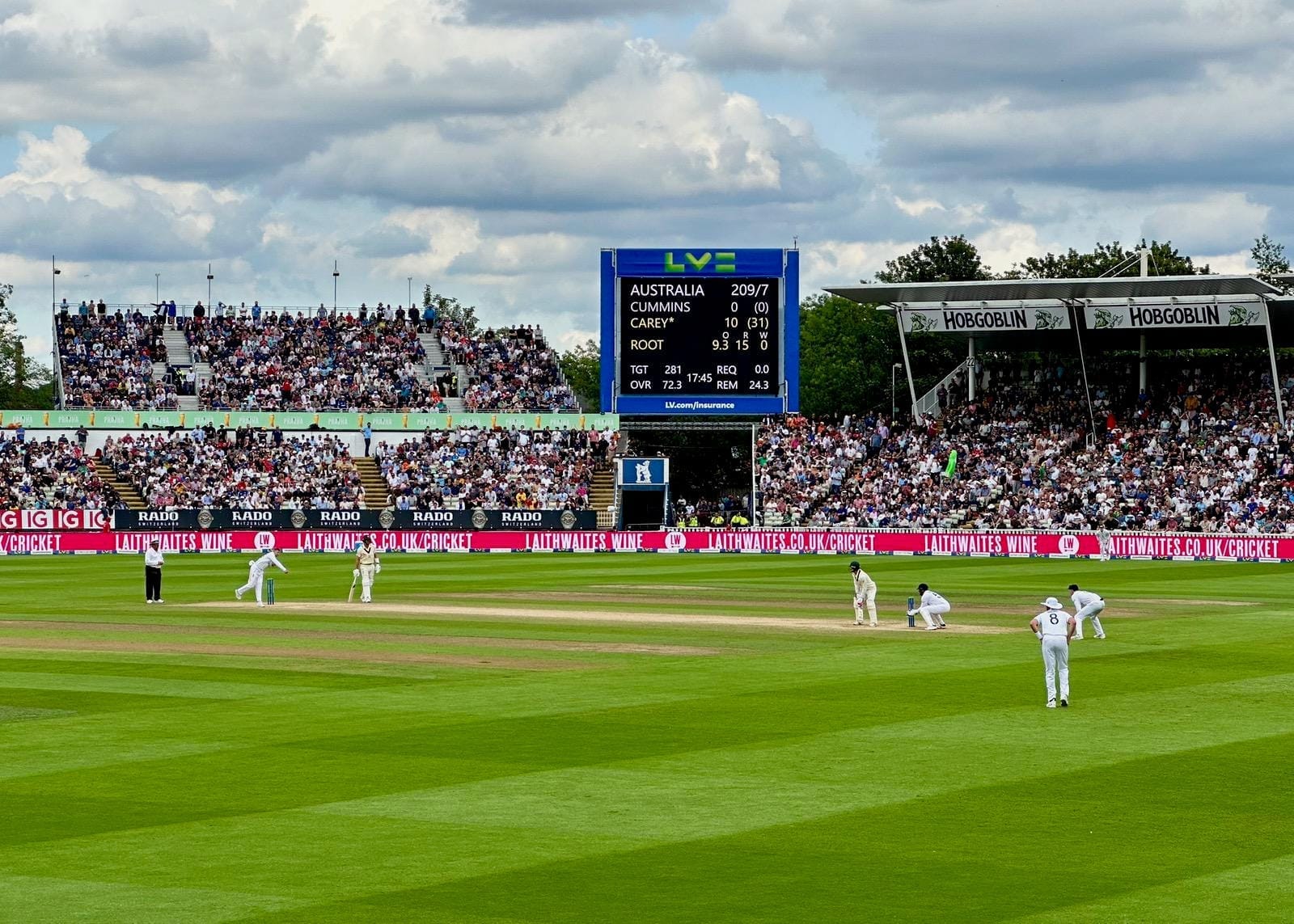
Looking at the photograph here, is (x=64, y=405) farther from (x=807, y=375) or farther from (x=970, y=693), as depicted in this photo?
(x=970, y=693)

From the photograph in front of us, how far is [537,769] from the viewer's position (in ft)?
63.5

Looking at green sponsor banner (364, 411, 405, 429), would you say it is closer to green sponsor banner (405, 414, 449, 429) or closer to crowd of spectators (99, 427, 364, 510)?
green sponsor banner (405, 414, 449, 429)

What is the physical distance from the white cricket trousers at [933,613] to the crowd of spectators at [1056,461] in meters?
32.7

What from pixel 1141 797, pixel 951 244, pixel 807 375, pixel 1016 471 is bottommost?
pixel 1141 797

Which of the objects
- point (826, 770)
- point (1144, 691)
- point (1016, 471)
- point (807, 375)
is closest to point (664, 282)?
point (1016, 471)

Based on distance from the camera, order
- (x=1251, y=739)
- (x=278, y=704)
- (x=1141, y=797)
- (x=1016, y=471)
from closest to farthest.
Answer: (x=1141, y=797) → (x=1251, y=739) → (x=278, y=704) → (x=1016, y=471)

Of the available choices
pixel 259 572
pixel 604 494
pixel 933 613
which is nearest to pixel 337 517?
pixel 604 494

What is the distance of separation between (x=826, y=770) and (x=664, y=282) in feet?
192

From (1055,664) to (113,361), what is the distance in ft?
234

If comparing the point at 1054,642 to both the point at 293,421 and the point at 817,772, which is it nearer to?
the point at 817,772

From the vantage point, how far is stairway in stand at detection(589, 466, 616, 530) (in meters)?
79.9

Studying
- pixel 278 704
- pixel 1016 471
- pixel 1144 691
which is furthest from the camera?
pixel 1016 471

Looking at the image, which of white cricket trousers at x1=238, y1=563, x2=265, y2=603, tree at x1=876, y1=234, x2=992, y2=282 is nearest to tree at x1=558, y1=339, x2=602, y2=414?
tree at x1=876, y1=234, x2=992, y2=282

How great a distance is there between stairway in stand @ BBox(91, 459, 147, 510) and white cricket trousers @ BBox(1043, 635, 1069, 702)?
57840mm
